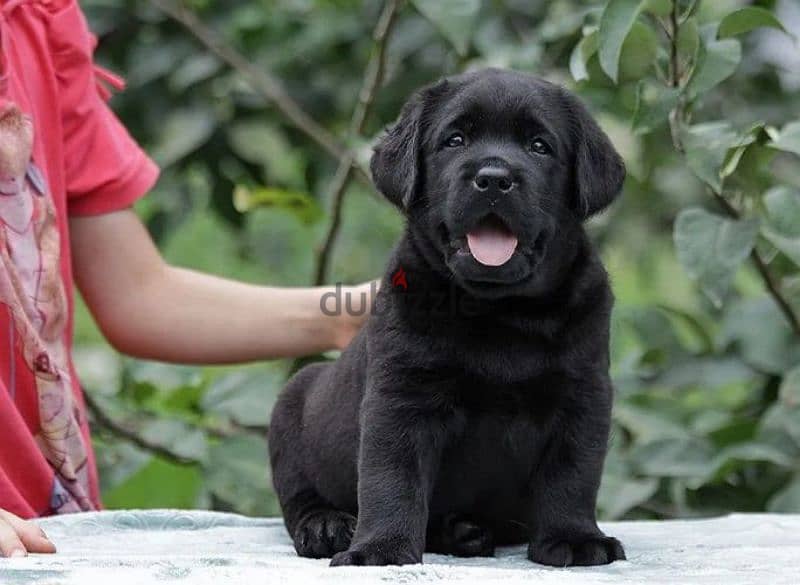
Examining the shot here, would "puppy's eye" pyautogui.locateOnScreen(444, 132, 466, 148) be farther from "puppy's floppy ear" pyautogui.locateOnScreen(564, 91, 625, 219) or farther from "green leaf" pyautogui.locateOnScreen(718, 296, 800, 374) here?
"green leaf" pyautogui.locateOnScreen(718, 296, 800, 374)

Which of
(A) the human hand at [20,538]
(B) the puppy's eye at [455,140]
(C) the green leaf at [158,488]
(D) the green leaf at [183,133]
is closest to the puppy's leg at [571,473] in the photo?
(B) the puppy's eye at [455,140]

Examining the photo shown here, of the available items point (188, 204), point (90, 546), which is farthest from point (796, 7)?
point (90, 546)

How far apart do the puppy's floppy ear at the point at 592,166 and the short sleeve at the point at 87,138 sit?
0.94m

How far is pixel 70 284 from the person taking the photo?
8.52 feet

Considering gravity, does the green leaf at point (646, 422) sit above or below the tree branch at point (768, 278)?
below

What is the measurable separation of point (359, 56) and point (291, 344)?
1405 mm

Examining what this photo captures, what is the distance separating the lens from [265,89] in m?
3.54

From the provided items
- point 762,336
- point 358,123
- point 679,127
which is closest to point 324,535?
point 679,127

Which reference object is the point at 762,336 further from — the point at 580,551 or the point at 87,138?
the point at 87,138

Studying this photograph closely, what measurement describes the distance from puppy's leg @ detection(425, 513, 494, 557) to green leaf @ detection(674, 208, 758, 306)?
66 centimetres

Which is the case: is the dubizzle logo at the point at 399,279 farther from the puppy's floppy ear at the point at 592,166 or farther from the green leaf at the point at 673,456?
the green leaf at the point at 673,456

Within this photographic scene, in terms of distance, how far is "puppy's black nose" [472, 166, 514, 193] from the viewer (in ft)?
6.31

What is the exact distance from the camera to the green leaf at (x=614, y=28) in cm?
231

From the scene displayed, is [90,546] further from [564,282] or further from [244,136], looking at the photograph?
[244,136]
